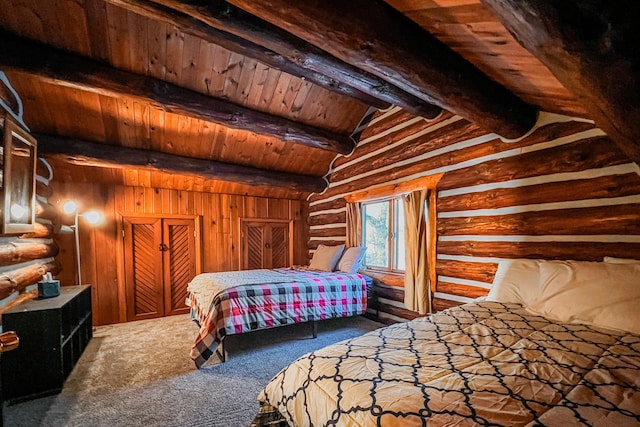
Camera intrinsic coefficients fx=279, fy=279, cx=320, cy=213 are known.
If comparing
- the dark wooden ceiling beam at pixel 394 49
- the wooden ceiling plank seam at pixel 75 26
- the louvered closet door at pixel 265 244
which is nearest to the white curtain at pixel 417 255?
the dark wooden ceiling beam at pixel 394 49

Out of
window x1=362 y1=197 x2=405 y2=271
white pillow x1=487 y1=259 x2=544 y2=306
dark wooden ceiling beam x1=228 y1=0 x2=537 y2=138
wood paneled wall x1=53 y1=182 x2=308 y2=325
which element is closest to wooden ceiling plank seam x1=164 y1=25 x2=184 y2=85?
dark wooden ceiling beam x1=228 y1=0 x2=537 y2=138

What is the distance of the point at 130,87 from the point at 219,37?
1180 millimetres

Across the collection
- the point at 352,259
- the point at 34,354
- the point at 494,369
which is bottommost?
the point at 34,354

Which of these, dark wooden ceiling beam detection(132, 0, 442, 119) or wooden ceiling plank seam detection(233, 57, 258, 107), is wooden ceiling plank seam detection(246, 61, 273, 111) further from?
dark wooden ceiling beam detection(132, 0, 442, 119)

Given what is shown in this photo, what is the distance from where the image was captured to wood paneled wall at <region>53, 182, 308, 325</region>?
13.7ft

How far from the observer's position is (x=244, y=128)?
3.55m

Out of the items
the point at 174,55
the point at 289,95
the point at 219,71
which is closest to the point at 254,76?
the point at 219,71

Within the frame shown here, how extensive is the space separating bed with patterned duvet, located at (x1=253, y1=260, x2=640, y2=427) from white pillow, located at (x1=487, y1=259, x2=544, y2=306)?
0.11 m

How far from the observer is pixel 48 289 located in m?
2.63

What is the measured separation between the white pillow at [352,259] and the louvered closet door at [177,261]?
2.66 metres

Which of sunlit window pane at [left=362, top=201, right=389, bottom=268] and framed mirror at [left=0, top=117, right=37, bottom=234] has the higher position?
framed mirror at [left=0, top=117, right=37, bottom=234]

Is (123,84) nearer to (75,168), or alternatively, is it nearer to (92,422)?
(75,168)

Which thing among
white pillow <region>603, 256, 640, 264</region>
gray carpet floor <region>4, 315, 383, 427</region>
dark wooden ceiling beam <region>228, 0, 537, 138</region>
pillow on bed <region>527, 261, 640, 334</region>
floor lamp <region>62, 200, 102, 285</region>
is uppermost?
dark wooden ceiling beam <region>228, 0, 537, 138</region>

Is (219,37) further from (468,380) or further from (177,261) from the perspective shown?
(177,261)
